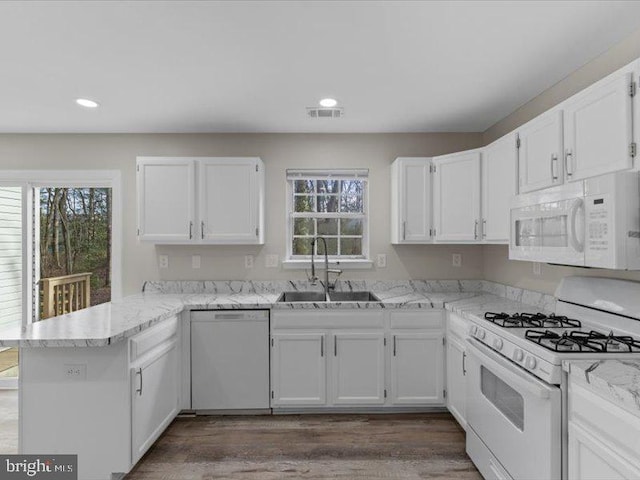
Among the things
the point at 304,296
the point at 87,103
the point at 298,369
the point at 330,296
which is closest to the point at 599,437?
the point at 298,369

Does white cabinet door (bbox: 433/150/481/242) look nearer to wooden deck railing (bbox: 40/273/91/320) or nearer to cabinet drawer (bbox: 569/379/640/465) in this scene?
cabinet drawer (bbox: 569/379/640/465)

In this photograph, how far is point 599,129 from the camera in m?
1.68

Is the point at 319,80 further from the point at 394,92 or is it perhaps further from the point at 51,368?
the point at 51,368

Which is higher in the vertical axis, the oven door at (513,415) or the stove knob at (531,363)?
the stove knob at (531,363)

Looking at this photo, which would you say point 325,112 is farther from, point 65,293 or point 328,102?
point 65,293

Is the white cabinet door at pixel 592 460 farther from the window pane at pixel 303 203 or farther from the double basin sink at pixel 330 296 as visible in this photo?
the window pane at pixel 303 203

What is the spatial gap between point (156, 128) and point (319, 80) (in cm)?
173

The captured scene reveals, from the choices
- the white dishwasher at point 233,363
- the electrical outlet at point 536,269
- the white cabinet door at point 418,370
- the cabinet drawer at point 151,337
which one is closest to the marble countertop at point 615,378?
the electrical outlet at point 536,269

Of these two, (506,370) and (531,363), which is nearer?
(531,363)

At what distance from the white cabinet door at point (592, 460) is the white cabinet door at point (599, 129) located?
1.08m

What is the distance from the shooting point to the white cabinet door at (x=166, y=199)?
10.2 ft

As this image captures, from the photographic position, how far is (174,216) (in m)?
3.12

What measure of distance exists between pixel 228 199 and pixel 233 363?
132cm

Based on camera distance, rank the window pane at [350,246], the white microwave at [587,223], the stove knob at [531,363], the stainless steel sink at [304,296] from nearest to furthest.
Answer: the white microwave at [587,223], the stove knob at [531,363], the stainless steel sink at [304,296], the window pane at [350,246]
